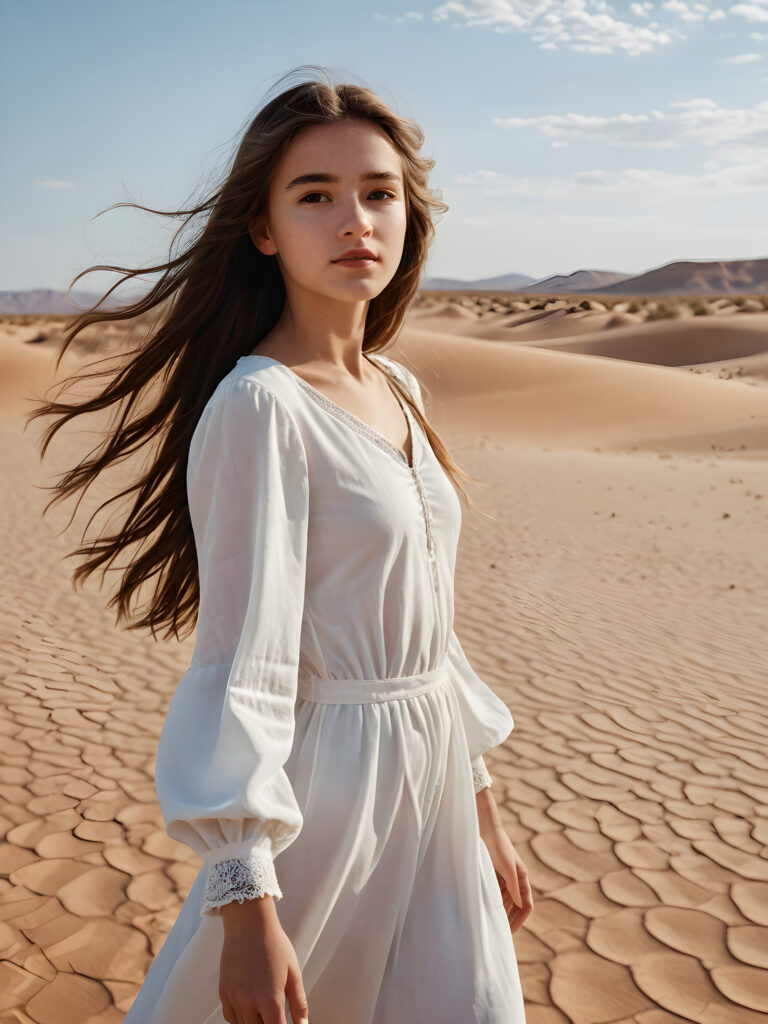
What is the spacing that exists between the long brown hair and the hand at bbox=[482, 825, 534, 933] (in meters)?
0.69

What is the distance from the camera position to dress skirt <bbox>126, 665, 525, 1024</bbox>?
4.62 ft

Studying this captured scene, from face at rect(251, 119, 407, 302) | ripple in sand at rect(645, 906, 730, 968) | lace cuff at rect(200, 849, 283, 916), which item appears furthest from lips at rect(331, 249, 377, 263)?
ripple in sand at rect(645, 906, 730, 968)

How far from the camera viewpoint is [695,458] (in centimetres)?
1717

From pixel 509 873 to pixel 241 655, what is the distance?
828 millimetres

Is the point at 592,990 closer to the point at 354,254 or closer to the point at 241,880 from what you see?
the point at 241,880

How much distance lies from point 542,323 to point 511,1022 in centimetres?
5025

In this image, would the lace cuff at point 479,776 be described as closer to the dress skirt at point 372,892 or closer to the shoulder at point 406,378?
the dress skirt at point 372,892

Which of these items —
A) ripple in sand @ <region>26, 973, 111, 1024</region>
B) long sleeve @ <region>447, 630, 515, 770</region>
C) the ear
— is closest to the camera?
the ear

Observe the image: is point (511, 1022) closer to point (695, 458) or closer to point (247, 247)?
point (247, 247)

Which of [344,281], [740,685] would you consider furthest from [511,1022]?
[740,685]

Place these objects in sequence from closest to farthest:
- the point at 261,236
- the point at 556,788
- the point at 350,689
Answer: the point at 350,689 → the point at 261,236 → the point at 556,788

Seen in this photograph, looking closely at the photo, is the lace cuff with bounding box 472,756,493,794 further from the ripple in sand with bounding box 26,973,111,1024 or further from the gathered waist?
the ripple in sand with bounding box 26,973,111,1024

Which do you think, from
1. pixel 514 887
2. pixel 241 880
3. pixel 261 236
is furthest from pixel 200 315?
pixel 514 887

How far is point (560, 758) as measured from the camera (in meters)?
4.74
